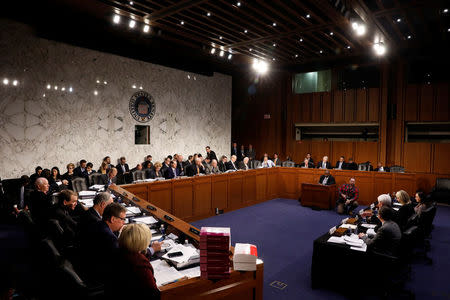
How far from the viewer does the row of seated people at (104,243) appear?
1739mm

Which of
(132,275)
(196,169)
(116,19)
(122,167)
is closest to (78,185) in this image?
(122,167)

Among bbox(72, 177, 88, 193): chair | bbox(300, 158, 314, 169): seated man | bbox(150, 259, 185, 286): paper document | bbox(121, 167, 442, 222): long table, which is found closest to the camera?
bbox(150, 259, 185, 286): paper document

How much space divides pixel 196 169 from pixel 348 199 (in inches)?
166

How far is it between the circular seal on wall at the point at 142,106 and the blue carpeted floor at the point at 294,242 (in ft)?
15.9

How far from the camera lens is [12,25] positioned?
7.48 metres

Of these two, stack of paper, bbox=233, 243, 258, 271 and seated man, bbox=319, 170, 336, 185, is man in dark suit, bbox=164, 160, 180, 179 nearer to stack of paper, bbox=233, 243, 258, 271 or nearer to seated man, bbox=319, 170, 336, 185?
seated man, bbox=319, 170, 336, 185

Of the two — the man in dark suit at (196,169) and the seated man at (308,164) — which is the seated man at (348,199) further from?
the man in dark suit at (196,169)

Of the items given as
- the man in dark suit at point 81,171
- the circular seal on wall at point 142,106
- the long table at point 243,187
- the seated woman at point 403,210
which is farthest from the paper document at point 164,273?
the circular seal on wall at point 142,106

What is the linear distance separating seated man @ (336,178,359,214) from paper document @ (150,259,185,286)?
247 inches

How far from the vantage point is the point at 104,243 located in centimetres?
261

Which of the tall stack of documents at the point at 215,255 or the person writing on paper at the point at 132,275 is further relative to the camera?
the tall stack of documents at the point at 215,255

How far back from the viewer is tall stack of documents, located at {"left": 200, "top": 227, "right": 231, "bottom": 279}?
2.01 m

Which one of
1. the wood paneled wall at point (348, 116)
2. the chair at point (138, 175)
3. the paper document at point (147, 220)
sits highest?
the wood paneled wall at point (348, 116)

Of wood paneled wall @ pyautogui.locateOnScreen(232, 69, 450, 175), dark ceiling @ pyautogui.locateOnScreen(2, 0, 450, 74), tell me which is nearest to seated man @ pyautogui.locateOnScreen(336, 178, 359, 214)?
wood paneled wall @ pyautogui.locateOnScreen(232, 69, 450, 175)
